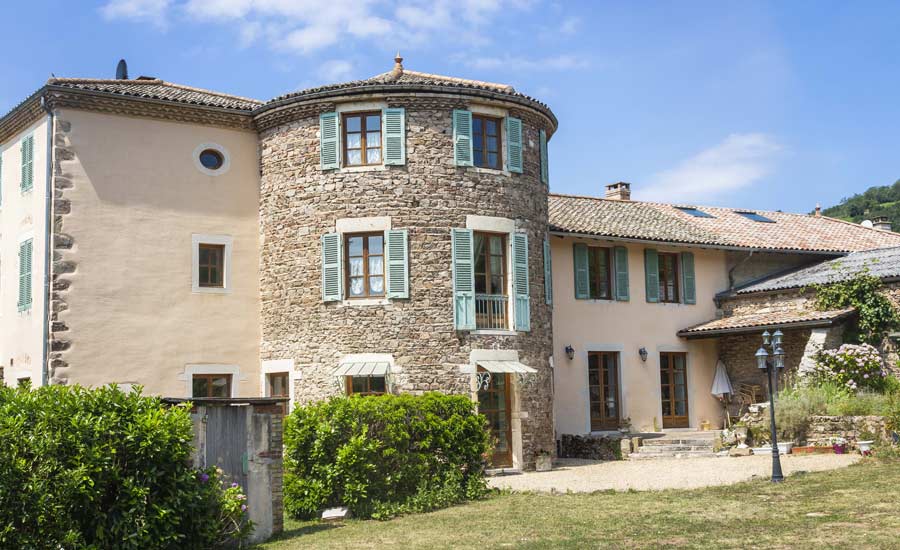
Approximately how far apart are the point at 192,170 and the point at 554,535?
11014 millimetres

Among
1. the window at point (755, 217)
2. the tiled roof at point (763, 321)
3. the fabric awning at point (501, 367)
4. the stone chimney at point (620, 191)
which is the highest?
the stone chimney at point (620, 191)

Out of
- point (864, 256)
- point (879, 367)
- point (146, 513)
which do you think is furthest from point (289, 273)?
point (864, 256)

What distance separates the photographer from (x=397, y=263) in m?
17.4

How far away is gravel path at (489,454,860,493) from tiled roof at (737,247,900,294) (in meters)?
5.93

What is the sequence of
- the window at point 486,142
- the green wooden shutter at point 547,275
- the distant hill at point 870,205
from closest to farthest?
the window at point 486,142, the green wooden shutter at point 547,275, the distant hill at point 870,205

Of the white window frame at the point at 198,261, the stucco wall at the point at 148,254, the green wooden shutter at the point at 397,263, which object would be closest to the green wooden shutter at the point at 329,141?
the green wooden shutter at the point at 397,263

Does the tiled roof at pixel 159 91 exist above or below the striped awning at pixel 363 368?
above

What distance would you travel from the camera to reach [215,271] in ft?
60.8

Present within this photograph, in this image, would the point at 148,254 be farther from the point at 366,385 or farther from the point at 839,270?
the point at 839,270

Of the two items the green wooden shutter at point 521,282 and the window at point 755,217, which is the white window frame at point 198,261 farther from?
the window at point 755,217

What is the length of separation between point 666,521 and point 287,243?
9.77 meters

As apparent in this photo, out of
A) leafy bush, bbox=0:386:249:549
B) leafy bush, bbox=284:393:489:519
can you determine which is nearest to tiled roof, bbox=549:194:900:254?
leafy bush, bbox=284:393:489:519

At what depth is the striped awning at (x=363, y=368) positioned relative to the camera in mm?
16922

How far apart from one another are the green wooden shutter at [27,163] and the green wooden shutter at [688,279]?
49.4 feet
